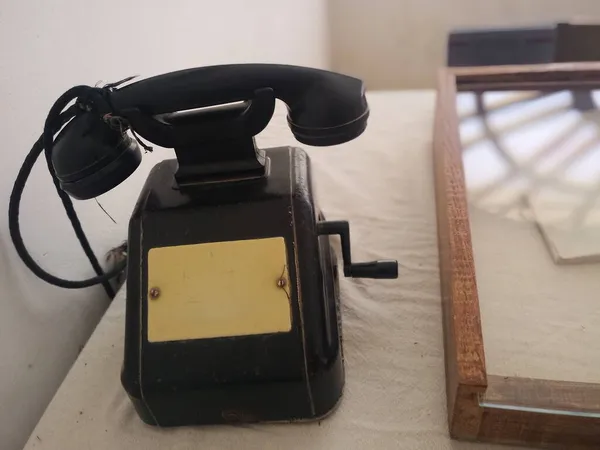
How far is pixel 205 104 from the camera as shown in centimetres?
61

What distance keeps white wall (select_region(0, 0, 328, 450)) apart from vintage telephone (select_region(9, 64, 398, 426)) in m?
0.10

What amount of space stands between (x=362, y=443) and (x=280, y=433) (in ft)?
0.29

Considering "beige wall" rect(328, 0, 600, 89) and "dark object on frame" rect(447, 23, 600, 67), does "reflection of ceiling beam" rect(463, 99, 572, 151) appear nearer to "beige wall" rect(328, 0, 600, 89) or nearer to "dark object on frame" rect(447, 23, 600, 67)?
"dark object on frame" rect(447, 23, 600, 67)

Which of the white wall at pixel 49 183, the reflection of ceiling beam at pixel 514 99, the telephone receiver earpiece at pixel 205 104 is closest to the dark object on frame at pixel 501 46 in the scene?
the reflection of ceiling beam at pixel 514 99

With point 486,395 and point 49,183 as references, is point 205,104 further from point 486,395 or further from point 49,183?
point 486,395

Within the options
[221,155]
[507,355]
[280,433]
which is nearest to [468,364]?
[507,355]

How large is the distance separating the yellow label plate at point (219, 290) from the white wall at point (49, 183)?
208 millimetres

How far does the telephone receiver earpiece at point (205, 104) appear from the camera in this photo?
59cm

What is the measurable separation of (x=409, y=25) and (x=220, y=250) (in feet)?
5.74

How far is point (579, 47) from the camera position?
4.99 feet

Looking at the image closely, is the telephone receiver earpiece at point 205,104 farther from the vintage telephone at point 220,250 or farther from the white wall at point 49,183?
the white wall at point 49,183

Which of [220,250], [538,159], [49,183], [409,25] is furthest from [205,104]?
[409,25]

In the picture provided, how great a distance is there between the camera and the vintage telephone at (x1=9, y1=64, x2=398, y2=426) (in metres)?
0.59

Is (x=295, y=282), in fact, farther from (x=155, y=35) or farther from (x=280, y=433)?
(x=155, y=35)
